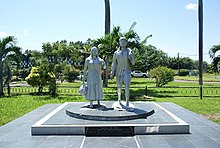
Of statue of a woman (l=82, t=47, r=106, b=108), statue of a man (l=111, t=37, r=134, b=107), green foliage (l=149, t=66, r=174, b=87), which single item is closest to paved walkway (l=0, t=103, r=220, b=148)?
statue of a woman (l=82, t=47, r=106, b=108)

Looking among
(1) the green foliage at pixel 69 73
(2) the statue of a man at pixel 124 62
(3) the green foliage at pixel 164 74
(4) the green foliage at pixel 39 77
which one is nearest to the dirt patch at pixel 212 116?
(2) the statue of a man at pixel 124 62

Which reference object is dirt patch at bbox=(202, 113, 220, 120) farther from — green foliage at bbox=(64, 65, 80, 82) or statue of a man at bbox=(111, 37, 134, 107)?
green foliage at bbox=(64, 65, 80, 82)

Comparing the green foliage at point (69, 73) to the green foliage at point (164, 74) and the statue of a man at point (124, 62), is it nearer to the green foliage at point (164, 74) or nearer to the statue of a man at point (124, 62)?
the green foliage at point (164, 74)

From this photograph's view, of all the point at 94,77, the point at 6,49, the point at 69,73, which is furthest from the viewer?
the point at 69,73

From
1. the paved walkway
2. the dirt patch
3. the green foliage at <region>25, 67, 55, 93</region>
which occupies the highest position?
the green foliage at <region>25, 67, 55, 93</region>

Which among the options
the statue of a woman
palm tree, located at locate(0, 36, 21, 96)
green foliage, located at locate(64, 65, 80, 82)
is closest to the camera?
the statue of a woman

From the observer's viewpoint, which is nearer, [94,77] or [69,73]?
[94,77]

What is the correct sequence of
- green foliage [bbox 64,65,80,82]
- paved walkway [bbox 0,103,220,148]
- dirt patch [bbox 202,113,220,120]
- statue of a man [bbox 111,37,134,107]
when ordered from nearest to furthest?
paved walkway [bbox 0,103,220,148] < statue of a man [bbox 111,37,134,107] < dirt patch [bbox 202,113,220,120] < green foliage [bbox 64,65,80,82]

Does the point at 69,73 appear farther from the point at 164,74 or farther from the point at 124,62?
the point at 124,62

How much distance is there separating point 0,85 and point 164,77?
42.6ft

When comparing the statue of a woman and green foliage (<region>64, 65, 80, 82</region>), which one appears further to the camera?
green foliage (<region>64, 65, 80, 82</region>)

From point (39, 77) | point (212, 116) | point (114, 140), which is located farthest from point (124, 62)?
point (39, 77)

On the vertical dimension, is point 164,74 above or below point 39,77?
above

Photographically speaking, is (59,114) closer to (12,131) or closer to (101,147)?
(12,131)
